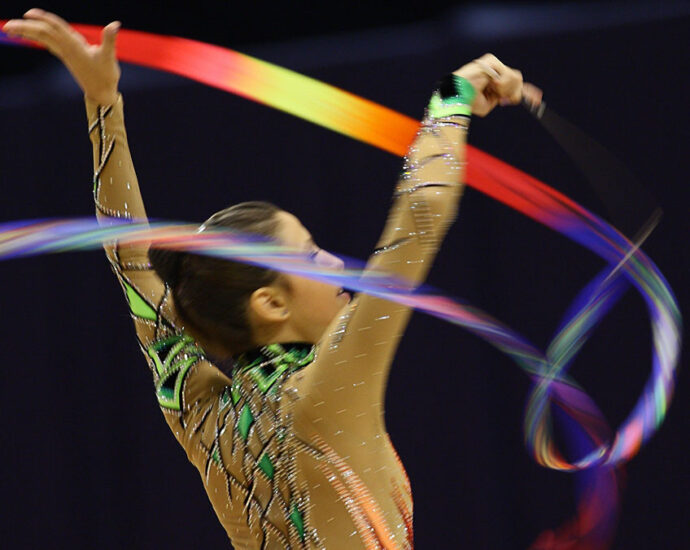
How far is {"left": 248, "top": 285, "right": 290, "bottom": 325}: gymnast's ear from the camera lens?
1.16 metres

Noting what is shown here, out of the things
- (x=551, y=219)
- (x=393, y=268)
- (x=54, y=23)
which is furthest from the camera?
(x=551, y=219)

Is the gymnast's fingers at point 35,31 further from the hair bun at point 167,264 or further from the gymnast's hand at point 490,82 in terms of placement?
the gymnast's hand at point 490,82

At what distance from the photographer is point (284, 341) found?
3.86 ft

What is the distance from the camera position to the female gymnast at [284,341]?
0.99 metres

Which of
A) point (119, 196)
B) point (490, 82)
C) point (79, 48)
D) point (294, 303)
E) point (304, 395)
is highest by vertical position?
point (79, 48)

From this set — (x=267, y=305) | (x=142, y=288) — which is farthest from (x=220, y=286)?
(x=142, y=288)

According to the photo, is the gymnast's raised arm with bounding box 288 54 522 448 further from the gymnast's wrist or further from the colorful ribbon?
the colorful ribbon

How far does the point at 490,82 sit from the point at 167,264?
1.38 ft

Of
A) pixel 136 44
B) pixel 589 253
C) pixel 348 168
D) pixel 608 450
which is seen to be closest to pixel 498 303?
pixel 589 253

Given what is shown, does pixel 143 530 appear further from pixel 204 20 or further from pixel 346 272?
pixel 346 272

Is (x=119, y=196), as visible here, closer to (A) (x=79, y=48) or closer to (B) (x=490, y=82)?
(A) (x=79, y=48)

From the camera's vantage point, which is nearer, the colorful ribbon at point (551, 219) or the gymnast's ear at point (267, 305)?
the gymnast's ear at point (267, 305)

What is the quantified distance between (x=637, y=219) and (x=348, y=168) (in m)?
0.93

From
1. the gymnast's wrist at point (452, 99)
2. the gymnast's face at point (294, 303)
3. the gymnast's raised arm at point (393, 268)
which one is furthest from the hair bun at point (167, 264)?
the gymnast's wrist at point (452, 99)
